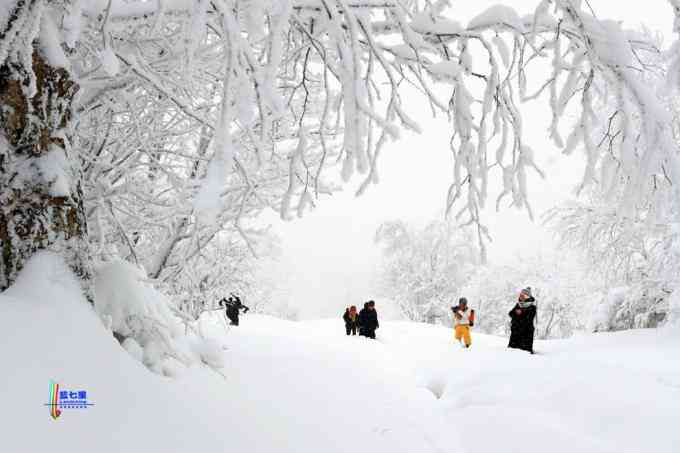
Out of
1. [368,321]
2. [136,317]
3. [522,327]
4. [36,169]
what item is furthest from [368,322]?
[36,169]

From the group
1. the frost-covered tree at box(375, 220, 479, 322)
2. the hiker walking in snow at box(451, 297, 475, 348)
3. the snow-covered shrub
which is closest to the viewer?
the snow-covered shrub

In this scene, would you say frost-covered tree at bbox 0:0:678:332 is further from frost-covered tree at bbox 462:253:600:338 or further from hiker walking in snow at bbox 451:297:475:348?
frost-covered tree at bbox 462:253:600:338

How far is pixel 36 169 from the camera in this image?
2.37 m

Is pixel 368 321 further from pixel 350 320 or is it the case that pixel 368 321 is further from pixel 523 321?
pixel 523 321

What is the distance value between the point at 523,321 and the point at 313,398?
6596mm

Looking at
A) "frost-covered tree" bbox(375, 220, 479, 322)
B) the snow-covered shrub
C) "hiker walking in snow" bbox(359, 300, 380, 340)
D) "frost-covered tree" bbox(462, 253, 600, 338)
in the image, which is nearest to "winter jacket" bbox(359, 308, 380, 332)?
"hiker walking in snow" bbox(359, 300, 380, 340)

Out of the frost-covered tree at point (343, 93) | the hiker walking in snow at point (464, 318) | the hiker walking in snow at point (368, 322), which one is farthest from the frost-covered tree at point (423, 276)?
the frost-covered tree at point (343, 93)

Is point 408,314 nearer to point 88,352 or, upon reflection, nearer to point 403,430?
point 403,430

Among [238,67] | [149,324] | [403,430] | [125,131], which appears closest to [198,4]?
[238,67]

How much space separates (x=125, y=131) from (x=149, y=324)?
2.23 meters

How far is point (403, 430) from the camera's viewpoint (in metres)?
4.32

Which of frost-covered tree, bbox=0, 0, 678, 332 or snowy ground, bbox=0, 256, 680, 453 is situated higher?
frost-covered tree, bbox=0, 0, 678, 332

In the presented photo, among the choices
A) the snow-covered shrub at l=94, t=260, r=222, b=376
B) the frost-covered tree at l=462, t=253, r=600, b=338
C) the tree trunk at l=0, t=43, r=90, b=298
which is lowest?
the frost-covered tree at l=462, t=253, r=600, b=338

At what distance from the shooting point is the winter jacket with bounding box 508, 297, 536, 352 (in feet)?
31.4
